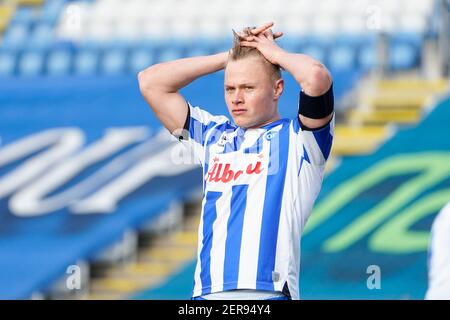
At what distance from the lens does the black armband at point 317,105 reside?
10.2 feet

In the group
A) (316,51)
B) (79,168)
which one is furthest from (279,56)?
(316,51)

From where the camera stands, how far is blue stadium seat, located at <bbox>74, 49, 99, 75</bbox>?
1068 centimetres

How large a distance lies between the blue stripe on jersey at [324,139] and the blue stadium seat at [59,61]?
776 centimetres

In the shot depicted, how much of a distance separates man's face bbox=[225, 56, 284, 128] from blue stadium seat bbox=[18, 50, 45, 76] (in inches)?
307

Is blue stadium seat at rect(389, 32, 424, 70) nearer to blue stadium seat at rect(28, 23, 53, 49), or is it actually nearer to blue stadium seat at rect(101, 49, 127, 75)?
blue stadium seat at rect(101, 49, 127, 75)

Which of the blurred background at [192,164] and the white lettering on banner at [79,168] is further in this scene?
the white lettering on banner at [79,168]

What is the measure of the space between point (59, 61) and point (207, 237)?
7972mm

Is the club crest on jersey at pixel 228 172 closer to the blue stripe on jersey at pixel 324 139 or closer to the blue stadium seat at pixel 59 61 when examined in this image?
the blue stripe on jersey at pixel 324 139

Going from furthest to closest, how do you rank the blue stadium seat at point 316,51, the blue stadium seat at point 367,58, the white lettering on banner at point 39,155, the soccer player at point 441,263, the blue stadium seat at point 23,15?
the blue stadium seat at point 23,15 < the blue stadium seat at point 316,51 < the blue stadium seat at point 367,58 < the white lettering on banner at point 39,155 < the soccer player at point 441,263

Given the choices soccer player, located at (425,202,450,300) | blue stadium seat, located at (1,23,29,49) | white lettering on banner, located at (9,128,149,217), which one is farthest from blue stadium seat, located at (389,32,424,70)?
soccer player, located at (425,202,450,300)

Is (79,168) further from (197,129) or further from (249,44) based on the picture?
(249,44)

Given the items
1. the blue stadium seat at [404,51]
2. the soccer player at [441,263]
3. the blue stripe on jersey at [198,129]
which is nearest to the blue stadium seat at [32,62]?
the blue stadium seat at [404,51]

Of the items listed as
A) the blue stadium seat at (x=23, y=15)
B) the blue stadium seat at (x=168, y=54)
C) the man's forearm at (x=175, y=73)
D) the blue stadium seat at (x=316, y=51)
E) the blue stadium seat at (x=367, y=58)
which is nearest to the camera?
the man's forearm at (x=175, y=73)
